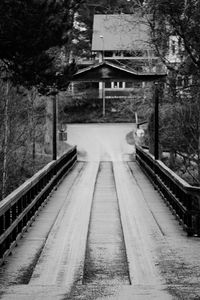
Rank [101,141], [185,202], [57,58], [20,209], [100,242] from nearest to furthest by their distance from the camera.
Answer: [100,242] → [20,209] → [185,202] → [57,58] → [101,141]

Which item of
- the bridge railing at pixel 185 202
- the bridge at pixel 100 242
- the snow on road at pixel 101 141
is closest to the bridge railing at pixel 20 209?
the bridge at pixel 100 242

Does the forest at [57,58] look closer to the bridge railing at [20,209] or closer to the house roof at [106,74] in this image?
the house roof at [106,74]

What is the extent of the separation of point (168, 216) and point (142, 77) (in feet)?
Answer: 26.2

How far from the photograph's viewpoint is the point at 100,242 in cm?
934

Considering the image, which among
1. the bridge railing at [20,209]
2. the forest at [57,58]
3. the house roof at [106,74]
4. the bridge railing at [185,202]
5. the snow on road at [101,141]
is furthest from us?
the snow on road at [101,141]

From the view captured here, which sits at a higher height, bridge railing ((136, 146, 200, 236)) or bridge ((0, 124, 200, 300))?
bridge railing ((136, 146, 200, 236))

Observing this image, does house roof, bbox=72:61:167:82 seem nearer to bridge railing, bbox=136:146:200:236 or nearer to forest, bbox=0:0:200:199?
forest, bbox=0:0:200:199

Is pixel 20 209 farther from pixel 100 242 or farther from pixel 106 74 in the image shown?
pixel 106 74

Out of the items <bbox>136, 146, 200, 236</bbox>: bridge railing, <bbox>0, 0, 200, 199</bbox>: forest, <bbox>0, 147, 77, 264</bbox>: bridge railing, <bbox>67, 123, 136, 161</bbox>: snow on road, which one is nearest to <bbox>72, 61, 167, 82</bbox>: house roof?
<bbox>0, 0, 200, 199</bbox>: forest

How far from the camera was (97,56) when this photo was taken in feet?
211

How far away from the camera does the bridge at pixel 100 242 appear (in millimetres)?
6648

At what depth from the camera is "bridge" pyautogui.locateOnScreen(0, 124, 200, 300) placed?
21.8ft

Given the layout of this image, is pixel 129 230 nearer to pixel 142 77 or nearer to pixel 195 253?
→ pixel 195 253

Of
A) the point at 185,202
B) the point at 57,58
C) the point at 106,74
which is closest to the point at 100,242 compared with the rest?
the point at 185,202
